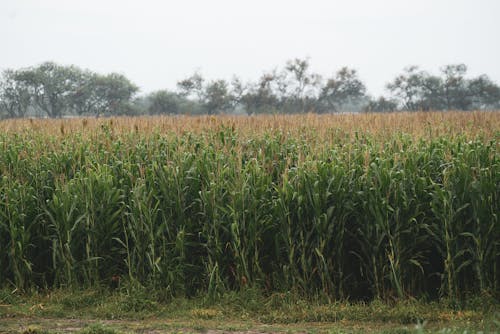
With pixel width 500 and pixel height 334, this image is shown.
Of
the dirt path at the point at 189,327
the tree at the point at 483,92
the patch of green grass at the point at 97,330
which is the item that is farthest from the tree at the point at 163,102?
the patch of green grass at the point at 97,330

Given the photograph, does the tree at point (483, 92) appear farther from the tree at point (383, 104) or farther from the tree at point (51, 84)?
the tree at point (51, 84)

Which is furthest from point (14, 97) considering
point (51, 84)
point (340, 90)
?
point (340, 90)

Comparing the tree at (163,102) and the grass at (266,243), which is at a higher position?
the tree at (163,102)

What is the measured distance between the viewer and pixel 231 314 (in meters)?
7.35

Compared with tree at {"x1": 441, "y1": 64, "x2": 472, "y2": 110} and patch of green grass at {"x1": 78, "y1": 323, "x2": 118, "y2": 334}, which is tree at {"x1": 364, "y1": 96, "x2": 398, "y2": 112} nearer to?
tree at {"x1": 441, "y1": 64, "x2": 472, "y2": 110}

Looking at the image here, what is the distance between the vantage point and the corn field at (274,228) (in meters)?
7.57

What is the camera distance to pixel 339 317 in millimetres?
7129

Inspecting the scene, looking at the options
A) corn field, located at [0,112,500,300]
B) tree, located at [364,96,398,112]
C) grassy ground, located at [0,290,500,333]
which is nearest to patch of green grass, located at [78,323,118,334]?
grassy ground, located at [0,290,500,333]

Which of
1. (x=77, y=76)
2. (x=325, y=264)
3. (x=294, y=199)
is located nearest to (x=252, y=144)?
(x=294, y=199)

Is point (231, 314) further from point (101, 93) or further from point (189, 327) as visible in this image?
point (101, 93)

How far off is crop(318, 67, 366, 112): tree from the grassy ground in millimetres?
48968

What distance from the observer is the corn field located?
7566mm

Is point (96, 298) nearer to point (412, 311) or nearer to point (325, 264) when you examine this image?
point (325, 264)

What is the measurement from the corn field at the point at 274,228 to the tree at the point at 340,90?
47.6 meters
